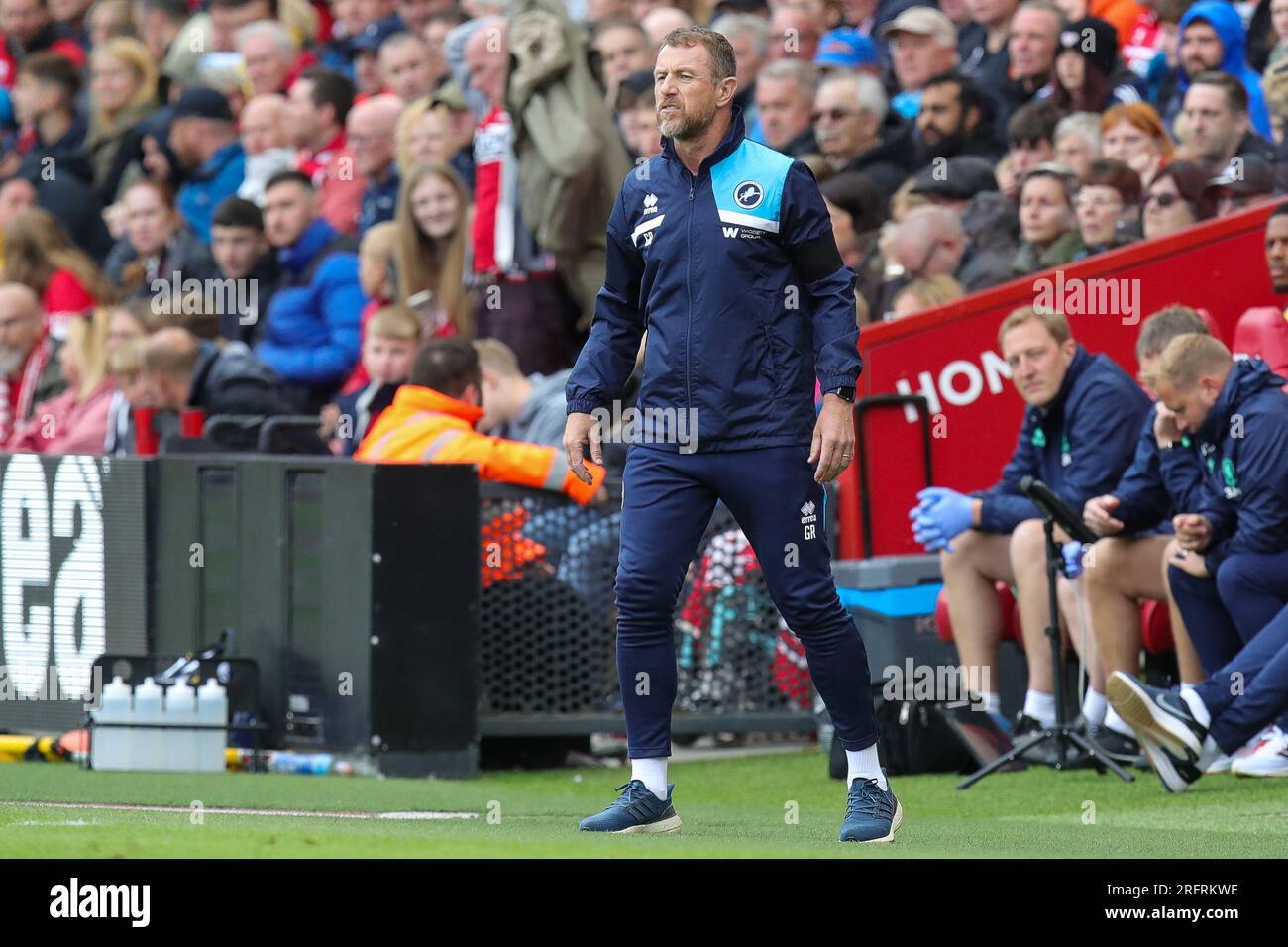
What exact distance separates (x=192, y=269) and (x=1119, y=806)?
893cm

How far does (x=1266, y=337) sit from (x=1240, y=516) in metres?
1.23

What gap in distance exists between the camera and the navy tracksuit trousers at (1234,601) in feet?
28.6

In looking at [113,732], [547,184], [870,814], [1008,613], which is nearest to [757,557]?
[870,814]

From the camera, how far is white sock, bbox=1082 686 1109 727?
31.5 ft

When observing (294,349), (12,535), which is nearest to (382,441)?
(12,535)

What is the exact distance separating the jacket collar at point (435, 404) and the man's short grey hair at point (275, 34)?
7.87 m

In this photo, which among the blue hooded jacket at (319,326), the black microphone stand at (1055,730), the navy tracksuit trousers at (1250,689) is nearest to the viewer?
the navy tracksuit trousers at (1250,689)

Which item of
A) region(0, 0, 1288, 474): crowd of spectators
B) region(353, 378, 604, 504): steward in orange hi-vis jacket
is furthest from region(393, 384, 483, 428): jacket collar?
region(0, 0, 1288, 474): crowd of spectators

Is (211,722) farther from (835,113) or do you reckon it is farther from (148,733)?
(835,113)

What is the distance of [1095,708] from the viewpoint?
31.6 feet

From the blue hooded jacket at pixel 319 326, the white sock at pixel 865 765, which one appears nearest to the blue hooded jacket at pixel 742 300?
the white sock at pixel 865 765

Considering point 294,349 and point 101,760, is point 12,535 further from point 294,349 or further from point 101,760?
point 294,349

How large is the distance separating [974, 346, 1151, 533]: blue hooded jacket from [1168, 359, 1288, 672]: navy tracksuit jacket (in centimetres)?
65

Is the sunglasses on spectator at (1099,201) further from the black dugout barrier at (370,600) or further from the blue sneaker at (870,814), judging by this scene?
the blue sneaker at (870,814)
